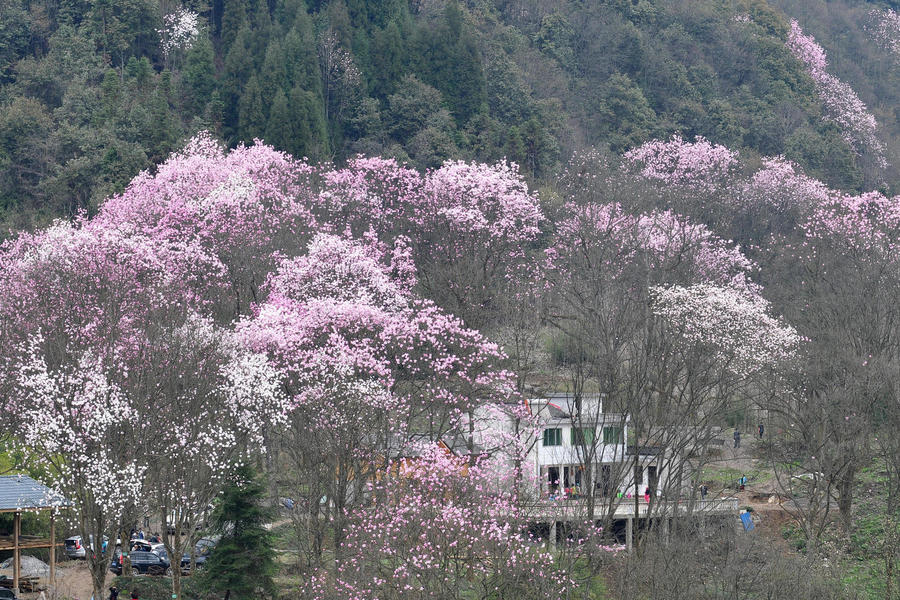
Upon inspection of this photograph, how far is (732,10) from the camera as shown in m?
85.2

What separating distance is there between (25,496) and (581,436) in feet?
47.8

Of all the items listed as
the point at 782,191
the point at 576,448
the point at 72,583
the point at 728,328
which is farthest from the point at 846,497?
the point at 782,191

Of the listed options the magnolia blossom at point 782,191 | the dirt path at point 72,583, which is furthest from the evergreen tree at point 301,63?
the dirt path at point 72,583

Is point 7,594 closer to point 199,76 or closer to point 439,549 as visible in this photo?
point 439,549

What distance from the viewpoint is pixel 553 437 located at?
37.6 m

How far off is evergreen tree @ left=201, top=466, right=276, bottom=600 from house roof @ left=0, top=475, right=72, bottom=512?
3.52 meters

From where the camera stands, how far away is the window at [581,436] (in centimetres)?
3212

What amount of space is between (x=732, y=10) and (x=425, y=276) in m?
49.3

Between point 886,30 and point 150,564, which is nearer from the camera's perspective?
point 150,564

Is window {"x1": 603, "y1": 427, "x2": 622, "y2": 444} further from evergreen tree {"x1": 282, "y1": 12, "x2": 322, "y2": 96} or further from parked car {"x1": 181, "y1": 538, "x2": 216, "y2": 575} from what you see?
evergreen tree {"x1": 282, "y1": 12, "x2": 322, "y2": 96}

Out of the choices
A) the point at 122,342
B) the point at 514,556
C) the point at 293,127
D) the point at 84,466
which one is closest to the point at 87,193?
the point at 293,127

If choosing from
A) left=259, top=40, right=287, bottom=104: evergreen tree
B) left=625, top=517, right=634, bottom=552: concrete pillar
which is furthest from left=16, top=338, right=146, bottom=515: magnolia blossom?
A: left=259, top=40, right=287, bottom=104: evergreen tree

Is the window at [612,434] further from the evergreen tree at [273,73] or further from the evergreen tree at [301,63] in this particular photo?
the evergreen tree at [301,63]

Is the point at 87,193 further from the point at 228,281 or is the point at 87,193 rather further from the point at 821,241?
the point at 821,241
